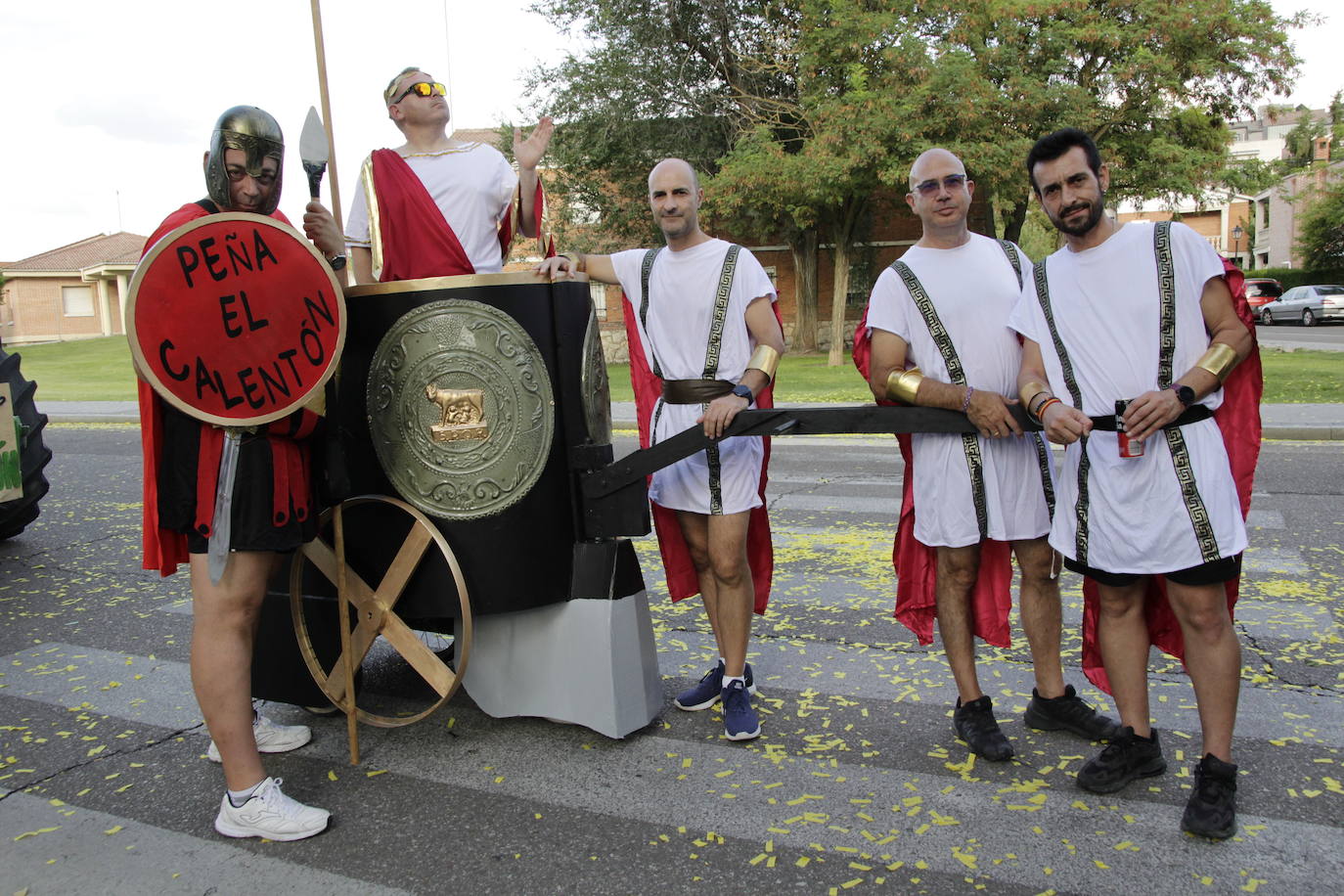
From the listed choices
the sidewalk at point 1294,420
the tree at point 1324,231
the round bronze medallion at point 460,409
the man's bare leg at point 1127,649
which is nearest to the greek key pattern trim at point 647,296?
the round bronze medallion at point 460,409

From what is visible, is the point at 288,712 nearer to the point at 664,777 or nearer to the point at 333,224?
the point at 664,777

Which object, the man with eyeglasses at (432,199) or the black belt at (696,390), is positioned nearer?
the man with eyeglasses at (432,199)

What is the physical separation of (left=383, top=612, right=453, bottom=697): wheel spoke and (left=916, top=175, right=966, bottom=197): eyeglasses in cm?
216

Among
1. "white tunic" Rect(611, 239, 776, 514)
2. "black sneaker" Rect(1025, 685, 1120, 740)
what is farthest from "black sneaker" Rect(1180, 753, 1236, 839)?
"white tunic" Rect(611, 239, 776, 514)

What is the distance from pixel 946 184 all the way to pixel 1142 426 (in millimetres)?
974

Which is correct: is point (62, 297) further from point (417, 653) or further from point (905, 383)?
point (905, 383)

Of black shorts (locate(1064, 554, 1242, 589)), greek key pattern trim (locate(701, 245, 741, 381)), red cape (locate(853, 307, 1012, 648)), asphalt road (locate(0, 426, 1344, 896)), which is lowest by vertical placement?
asphalt road (locate(0, 426, 1344, 896))

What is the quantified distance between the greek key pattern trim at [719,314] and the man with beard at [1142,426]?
1.00 metres

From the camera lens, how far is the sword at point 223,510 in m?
2.83

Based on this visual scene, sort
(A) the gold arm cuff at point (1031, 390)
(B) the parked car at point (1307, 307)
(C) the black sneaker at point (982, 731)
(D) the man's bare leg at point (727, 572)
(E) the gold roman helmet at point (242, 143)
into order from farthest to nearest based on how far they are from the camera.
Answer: (B) the parked car at point (1307, 307) → (D) the man's bare leg at point (727, 572) → (C) the black sneaker at point (982, 731) → (A) the gold arm cuff at point (1031, 390) → (E) the gold roman helmet at point (242, 143)

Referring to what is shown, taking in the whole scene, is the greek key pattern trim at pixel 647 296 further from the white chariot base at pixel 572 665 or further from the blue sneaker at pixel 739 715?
the blue sneaker at pixel 739 715

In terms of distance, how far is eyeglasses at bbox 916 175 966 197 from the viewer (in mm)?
3160

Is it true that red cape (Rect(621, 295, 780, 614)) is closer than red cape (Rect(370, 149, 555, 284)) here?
No

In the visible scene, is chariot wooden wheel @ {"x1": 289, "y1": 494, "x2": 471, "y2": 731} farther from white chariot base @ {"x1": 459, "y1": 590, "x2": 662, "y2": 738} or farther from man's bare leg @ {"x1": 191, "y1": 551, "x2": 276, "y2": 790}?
man's bare leg @ {"x1": 191, "y1": 551, "x2": 276, "y2": 790}
